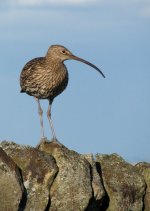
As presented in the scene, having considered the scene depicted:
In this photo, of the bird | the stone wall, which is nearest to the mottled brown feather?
the bird

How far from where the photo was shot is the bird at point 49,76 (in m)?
22.2

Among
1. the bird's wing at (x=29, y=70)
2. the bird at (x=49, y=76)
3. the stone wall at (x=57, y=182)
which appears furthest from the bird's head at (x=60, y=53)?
the stone wall at (x=57, y=182)

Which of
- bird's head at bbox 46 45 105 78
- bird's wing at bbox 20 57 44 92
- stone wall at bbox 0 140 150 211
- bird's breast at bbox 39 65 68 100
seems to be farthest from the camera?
bird's wing at bbox 20 57 44 92

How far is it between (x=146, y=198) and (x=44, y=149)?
130 inches

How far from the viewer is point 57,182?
18.5 metres

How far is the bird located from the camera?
2222 cm

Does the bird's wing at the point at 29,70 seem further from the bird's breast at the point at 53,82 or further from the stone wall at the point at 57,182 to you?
the stone wall at the point at 57,182

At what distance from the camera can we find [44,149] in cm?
1958

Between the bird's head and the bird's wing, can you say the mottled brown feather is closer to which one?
the bird's wing

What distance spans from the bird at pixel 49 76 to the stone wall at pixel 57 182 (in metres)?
2.52

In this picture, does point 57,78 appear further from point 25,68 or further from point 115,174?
point 115,174

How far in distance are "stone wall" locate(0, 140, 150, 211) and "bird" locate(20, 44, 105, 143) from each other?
252 cm

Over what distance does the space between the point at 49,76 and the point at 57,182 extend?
467 cm

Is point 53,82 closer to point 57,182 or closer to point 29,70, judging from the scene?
point 29,70
